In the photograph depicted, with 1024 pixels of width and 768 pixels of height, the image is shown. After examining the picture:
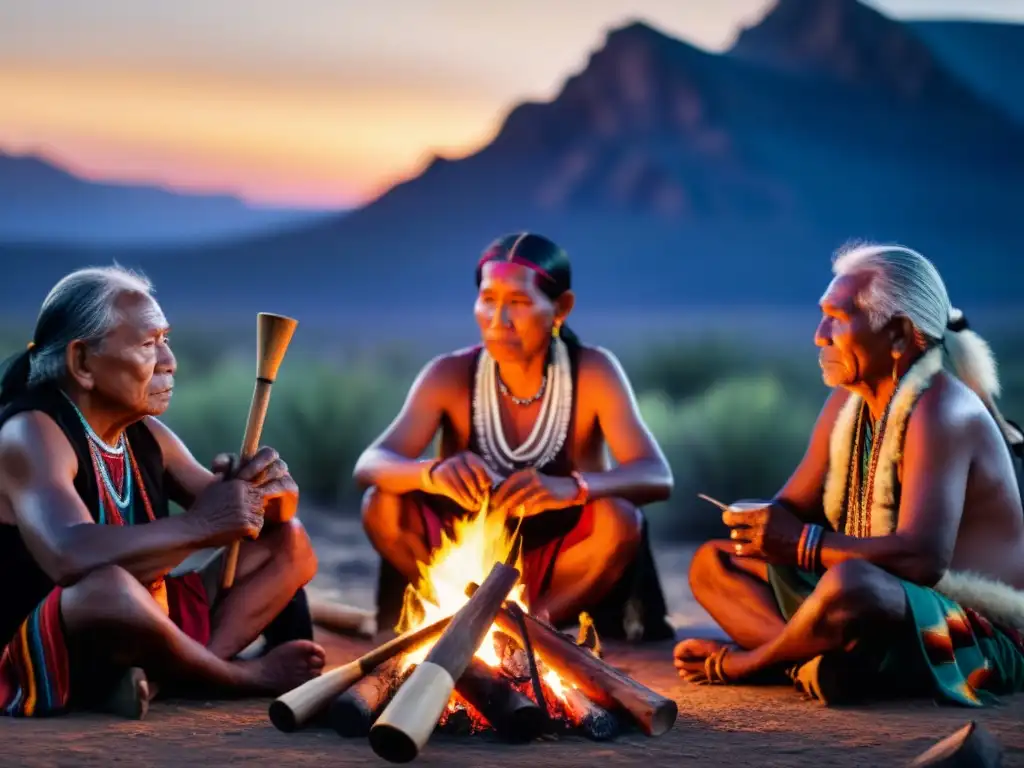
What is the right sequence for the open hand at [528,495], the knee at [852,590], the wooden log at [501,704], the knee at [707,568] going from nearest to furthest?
the wooden log at [501,704] < the knee at [852,590] < the open hand at [528,495] < the knee at [707,568]

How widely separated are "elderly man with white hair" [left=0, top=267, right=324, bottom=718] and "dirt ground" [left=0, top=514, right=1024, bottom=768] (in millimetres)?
142

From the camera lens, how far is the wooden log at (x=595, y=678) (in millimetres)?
4137

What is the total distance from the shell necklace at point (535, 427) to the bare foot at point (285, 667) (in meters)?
1.25

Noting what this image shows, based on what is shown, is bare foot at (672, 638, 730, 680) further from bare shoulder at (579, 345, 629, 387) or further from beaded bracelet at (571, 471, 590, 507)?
bare shoulder at (579, 345, 629, 387)

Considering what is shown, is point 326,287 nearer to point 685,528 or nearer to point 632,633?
point 685,528

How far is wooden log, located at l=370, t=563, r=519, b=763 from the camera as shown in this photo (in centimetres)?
371

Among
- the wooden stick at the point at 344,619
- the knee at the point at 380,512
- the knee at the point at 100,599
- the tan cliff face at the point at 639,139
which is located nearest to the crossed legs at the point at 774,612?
the knee at the point at 380,512

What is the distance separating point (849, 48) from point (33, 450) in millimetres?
27185

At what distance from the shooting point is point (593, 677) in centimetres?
424

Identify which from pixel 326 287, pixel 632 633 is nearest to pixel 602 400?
pixel 632 633

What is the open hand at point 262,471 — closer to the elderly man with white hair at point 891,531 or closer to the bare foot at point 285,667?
the bare foot at point 285,667

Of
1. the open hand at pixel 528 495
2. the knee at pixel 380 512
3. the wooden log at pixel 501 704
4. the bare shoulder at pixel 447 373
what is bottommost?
the wooden log at pixel 501 704

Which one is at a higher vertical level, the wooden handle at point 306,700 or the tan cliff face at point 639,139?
the tan cliff face at point 639,139

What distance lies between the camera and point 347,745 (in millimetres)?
4000
